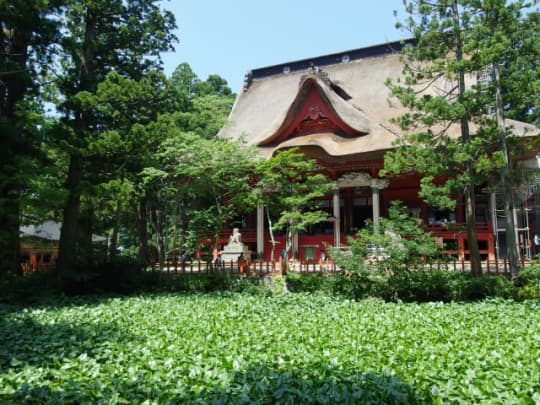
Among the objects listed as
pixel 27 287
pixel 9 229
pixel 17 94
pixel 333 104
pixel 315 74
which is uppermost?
pixel 315 74

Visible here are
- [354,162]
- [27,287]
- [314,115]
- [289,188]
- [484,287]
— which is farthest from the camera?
[314,115]

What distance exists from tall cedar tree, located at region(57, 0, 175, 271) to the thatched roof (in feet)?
14.1

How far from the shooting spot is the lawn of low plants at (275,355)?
3.88 m

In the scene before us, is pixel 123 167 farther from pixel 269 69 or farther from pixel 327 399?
pixel 269 69

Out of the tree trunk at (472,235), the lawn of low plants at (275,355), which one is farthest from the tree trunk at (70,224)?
the tree trunk at (472,235)

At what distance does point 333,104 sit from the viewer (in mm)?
15812

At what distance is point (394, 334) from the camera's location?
6.19m

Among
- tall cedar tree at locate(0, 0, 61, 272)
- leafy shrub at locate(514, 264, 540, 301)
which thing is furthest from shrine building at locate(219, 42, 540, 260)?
tall cedar tree at locate(0, 0, 61, 272)

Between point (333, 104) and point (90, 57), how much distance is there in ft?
28.6

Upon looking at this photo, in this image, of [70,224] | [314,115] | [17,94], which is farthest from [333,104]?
[17,94]

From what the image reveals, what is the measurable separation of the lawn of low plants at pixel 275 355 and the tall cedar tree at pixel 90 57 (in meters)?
3.85

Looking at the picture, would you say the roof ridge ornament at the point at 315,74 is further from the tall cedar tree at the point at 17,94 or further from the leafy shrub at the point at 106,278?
the leafy shrub at the point at 106,278

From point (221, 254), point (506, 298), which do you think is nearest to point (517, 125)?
point (506, 298)

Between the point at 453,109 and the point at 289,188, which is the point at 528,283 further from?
the point at 289,188
